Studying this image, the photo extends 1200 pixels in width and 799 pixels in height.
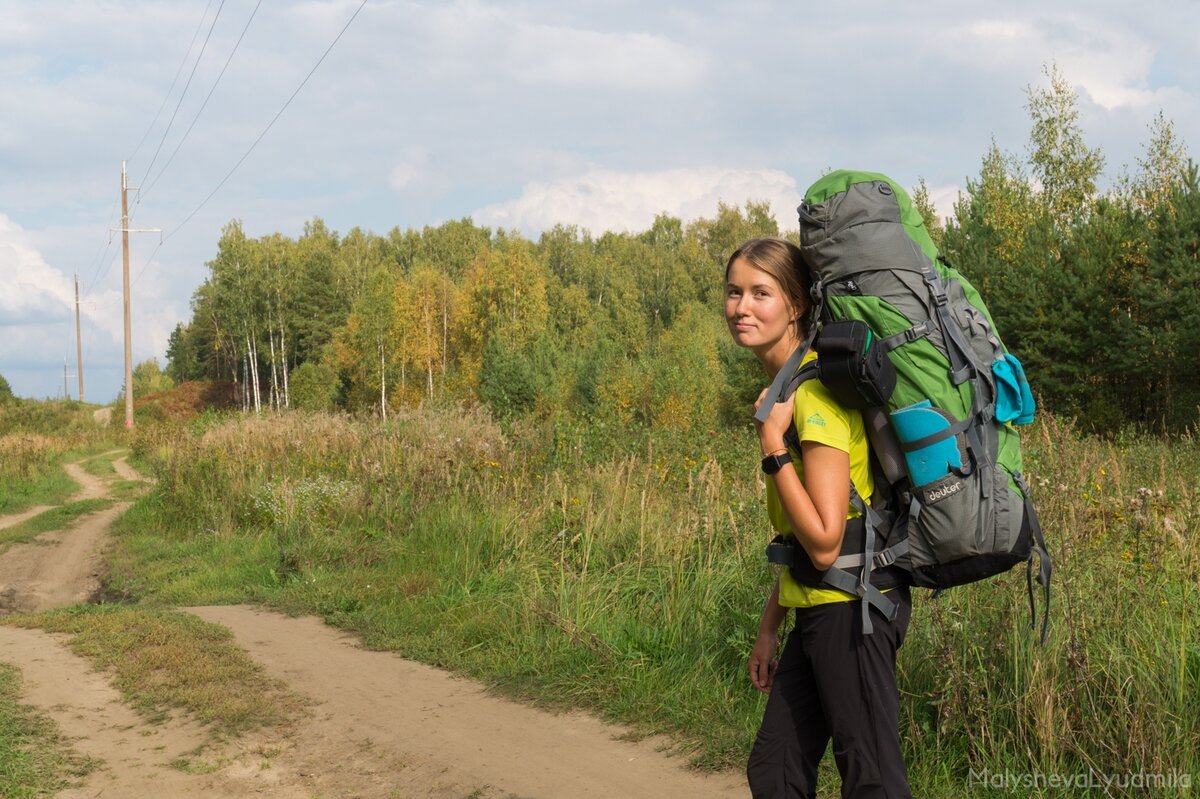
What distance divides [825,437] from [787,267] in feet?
1.63

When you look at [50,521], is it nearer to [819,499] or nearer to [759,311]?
[759,311]

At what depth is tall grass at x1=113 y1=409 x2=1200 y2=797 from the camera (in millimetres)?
3971

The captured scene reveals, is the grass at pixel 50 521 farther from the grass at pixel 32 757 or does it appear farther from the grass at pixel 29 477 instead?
the grass at pixel 32 757

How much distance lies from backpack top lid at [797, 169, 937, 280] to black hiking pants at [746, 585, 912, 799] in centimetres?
78

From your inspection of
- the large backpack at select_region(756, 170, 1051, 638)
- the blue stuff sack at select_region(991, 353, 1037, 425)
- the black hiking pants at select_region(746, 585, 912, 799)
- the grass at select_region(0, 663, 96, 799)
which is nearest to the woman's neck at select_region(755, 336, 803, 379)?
the large backpack at select_region(756, 170, 1051, 638)

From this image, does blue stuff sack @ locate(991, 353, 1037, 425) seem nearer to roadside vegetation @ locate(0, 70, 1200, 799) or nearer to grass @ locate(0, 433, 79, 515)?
roadside vegetation @ locate(0, 70, 1200, 799)

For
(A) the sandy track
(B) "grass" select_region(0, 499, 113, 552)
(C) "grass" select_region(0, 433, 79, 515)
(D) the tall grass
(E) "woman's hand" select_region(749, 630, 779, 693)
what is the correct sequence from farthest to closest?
(C) "grass" select_region(0, 433, 79, 515), (A) the sandy track, (B) "grass" select_region(0, 499, 113, 552), (D) the tall grass, (E) "woman's hand" select_region(749, 630, 779, 693)

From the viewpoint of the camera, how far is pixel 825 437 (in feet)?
7.54

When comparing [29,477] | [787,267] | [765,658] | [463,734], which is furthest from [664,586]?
[29,477]

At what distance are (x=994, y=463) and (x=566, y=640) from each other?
4.52 meters

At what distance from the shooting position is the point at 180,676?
636 centimetres

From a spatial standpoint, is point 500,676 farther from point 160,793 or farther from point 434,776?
point 160,793

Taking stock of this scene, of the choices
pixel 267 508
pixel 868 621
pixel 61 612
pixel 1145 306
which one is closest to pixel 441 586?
pixel 61 612

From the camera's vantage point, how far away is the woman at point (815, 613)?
90.9 inches
